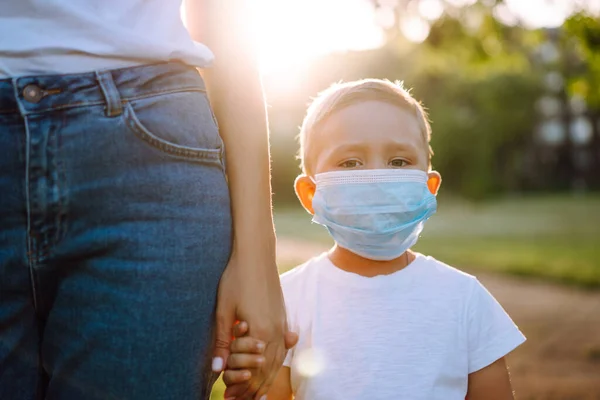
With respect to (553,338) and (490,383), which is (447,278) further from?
(553,338)

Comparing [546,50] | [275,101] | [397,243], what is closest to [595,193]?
[546,50]

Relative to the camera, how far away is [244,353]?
1.68 meters

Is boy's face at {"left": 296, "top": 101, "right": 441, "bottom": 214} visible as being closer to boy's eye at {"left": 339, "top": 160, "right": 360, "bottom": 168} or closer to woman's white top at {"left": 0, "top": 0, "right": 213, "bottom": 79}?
boy's eye at {"left": 339, "top": 160, "right": 360, "bottom": 168}

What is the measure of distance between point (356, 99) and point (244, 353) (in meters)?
1.07

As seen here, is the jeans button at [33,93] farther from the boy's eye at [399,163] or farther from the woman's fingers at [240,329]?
the boy's eye at [399,163]

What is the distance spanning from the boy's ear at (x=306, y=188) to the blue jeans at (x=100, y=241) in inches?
37.4

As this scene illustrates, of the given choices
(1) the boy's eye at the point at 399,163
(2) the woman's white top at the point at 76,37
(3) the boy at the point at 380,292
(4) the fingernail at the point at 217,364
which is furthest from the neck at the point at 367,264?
(2) the woman's white top at the point at 76,37

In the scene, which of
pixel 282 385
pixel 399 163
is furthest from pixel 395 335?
pixel 399 163

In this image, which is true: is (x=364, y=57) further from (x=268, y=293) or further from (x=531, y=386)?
(x=268, y=293)

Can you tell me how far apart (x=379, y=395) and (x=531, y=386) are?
133 inches

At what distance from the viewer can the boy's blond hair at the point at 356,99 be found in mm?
2445

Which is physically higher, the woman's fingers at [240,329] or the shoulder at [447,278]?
the woman's fingers at [240,329]

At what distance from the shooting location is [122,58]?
1562 mm

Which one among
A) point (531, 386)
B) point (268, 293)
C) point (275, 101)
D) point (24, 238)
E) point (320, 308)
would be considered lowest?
point (275, 101)
